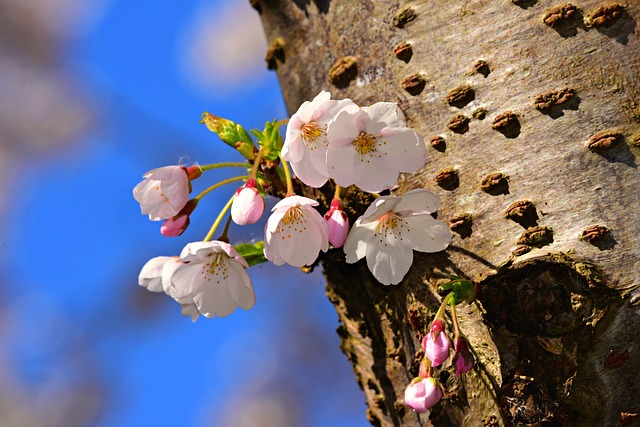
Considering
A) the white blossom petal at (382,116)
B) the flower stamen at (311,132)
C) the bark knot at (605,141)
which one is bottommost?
the bark knot at (605,141)

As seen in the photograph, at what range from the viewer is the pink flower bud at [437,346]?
3.65 ft

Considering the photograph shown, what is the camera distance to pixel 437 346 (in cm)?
112

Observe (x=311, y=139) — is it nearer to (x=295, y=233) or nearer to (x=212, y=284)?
(x=295, y=233)

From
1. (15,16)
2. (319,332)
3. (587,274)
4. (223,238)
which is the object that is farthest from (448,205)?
(15,16)

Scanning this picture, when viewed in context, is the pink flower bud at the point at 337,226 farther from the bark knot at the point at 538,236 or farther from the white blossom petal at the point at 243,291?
the bark knot at the point at 538,236

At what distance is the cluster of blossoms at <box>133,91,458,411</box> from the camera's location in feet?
3.78

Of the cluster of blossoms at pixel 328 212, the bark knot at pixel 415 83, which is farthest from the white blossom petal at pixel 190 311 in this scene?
the bark knot at pixel 415 83

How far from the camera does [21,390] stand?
486 cm

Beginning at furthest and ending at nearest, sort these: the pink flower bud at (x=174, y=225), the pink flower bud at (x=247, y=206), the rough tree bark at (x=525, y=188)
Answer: the pink flower bud at (x=174, y=225) → the pink flower bud at (x=247, y=206) → the rough tree bark at (x=525, y=188)

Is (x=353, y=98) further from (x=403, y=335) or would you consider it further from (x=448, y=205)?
(x=403, y=335)

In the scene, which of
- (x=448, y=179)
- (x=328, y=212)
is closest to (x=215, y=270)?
(x=328, y=212)

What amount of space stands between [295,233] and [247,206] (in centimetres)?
10

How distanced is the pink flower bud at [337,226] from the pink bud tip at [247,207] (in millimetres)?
123

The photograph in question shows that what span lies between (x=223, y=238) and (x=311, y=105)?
1.09 feet
